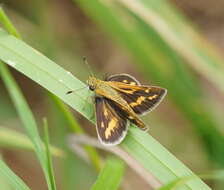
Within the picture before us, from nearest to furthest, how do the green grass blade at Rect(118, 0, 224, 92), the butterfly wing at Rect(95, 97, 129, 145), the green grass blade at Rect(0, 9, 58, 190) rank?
the green grass blade at Rect(0, 9, 58, 190)
the butterfly wing at Rect(95, 97, 129, 145)
the green grass blade at Rect(118, 0, 224, 92)

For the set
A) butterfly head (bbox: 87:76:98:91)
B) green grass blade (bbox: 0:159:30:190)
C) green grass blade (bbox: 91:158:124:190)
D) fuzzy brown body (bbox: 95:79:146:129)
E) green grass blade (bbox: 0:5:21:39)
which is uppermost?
green grass blade (bbox: 0:5:21:39)

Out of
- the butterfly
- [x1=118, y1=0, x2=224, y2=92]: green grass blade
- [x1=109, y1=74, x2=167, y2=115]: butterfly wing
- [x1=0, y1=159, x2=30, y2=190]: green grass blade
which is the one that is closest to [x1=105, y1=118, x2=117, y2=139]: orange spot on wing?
the butterfly

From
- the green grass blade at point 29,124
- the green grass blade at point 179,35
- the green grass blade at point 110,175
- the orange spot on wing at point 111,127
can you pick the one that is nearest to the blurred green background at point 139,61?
the green grass blade at point 179,35

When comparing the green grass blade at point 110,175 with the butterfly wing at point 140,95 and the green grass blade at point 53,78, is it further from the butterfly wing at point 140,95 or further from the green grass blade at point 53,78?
the butterfly wing at point 140,95

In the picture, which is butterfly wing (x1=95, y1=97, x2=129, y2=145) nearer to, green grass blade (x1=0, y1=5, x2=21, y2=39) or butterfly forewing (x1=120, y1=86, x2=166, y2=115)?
butterfly forewing (x1=120, y1=86, x2=166, y2=115)

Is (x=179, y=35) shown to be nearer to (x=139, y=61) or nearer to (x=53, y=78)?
(x=139, y=61)

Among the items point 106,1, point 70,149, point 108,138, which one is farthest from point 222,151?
point 108,138
